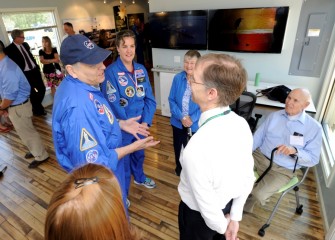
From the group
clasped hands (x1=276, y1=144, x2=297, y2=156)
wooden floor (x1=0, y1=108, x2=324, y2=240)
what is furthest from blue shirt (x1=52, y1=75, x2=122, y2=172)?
clasped hands (x1=276, y1=144, x2=297, y2=156)

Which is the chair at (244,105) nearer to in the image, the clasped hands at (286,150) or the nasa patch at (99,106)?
the clasped hands at (286,150)

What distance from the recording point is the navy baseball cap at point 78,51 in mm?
1188

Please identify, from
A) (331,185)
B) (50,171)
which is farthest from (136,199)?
(331,185)

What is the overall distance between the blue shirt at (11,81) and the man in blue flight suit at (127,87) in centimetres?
137

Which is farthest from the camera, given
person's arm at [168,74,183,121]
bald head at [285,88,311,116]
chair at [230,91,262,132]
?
chair at [230,91,262,132]

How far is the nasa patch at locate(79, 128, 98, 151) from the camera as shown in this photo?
1.16 m

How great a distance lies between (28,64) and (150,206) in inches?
147

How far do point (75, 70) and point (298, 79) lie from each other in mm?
3036

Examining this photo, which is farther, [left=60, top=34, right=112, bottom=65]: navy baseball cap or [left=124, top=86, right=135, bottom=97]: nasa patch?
[left=124, top=86, right=135, bottom=97]: nasa patch

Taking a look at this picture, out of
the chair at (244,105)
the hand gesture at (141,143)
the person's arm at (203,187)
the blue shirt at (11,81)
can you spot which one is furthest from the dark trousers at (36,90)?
the person's arm at (203,187)

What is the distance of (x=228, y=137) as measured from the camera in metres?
0.96

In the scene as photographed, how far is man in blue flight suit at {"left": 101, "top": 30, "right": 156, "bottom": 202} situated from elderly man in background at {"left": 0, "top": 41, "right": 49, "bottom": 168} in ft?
4.57

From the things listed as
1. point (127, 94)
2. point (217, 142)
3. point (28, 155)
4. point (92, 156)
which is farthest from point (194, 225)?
point (28, 155)

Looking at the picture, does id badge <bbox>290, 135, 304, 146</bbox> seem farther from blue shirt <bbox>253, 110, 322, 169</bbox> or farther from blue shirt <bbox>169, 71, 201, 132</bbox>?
blue shirt <bbox>169, 71, 201, 132</bbox>
